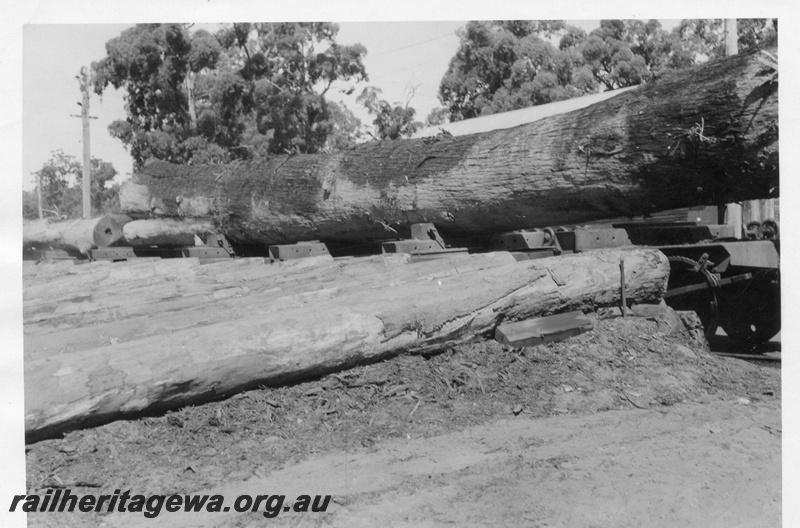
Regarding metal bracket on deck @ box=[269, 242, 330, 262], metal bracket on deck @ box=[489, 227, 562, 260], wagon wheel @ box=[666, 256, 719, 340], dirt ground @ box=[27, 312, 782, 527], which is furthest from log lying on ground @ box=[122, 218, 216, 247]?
wagon wheel @ box=[666, 256, 719, 340]

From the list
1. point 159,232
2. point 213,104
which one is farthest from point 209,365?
point 213,104

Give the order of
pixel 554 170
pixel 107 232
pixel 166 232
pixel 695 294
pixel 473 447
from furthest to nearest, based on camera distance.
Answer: pixel 107 232 < pixel 166 232 < pixel 695 294 < pixel 554 170 < pixel 473 447

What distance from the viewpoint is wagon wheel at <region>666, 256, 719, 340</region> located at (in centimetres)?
619

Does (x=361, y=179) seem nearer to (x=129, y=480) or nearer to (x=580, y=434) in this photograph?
(x=580, y=434)

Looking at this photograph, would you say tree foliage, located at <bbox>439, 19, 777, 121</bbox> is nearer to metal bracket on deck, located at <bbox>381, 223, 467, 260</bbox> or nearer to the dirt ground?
metal bracket on deck, located at <bbox>381, 223, 467, 260</bbox>

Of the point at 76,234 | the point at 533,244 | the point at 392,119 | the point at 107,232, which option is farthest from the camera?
the point at 392,119

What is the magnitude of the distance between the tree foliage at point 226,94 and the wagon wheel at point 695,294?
11.5m

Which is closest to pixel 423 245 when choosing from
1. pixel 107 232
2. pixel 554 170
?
pixel 554 170

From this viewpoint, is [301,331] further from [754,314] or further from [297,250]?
[754,314]

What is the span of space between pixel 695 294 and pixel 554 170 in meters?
2.13

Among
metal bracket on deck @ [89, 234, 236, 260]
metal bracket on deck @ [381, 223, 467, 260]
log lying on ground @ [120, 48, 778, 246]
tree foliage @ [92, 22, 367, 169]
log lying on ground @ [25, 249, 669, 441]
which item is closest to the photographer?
log lying on ground @ [25, 249, 669, 441]

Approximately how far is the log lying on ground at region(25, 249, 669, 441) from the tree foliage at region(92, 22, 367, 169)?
12291 mm

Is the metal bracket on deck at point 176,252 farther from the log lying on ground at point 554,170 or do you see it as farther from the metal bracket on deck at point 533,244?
the metal bracket on deck at point 533,244

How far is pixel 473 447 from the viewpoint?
357cm
